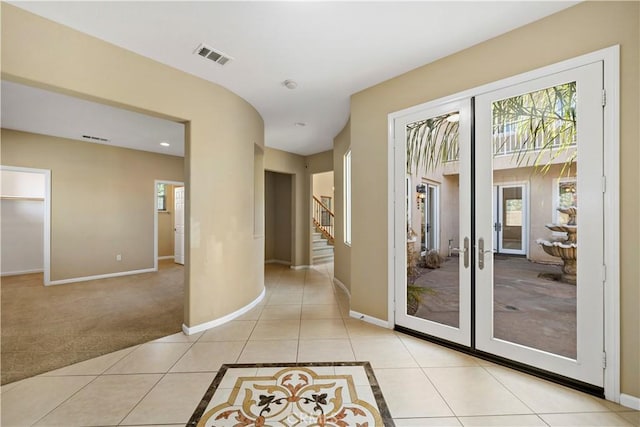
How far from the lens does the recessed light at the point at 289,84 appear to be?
10.0ft

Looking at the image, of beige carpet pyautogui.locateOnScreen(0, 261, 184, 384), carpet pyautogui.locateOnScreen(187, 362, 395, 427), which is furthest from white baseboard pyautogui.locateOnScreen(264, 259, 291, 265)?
carpet pyautogui.locateOnScreen(187, 362, 395, 427)

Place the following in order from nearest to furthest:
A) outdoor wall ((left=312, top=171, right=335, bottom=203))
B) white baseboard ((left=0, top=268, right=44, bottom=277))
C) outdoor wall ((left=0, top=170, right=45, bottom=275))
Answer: white baseboard ((left=0, top=268, right=44, bottom=277))
outdoor wall ((left=0, top=170, right=45, bottom=275))
outdoor wall ((left=312, top=171, right=335, bottom=203))

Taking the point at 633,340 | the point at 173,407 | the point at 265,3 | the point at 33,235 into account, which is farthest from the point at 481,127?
the point at 33,235

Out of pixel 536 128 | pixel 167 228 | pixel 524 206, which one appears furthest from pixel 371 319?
pixel 167 228

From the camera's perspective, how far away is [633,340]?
5.75 feet

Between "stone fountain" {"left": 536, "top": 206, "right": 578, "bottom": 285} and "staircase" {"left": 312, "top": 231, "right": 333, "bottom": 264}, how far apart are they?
18.8 ft

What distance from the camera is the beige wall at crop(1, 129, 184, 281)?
499cm

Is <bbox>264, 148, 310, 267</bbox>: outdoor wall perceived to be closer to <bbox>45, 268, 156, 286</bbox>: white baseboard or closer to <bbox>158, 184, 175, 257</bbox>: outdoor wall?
<bbox>45, 268, 156, 286</bbox>: white baseboard

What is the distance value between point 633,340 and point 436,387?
1335mm

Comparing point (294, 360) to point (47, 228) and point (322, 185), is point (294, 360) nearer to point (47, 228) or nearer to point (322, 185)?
point (47, 228)

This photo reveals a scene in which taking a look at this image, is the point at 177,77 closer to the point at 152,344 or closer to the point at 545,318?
the point at 152,344

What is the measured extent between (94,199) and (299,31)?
5.79 m

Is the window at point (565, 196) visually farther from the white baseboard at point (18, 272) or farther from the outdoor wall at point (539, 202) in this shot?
the white baseboard at point (18, 272)

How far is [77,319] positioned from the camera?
3.33 meters
